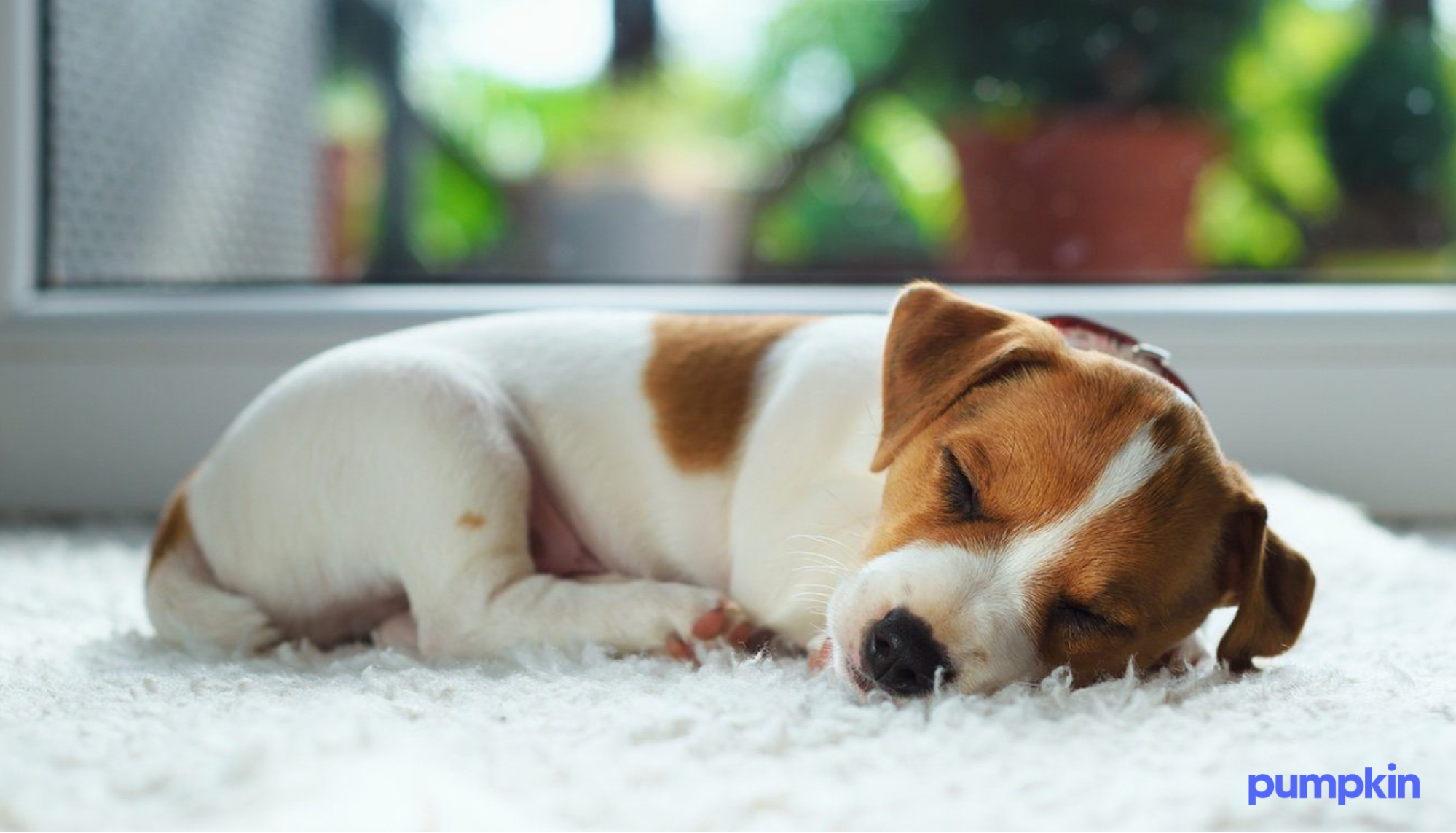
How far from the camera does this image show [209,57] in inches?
133

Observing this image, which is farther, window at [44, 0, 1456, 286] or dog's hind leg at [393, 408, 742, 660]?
window at [44, 0, 1456, 286]

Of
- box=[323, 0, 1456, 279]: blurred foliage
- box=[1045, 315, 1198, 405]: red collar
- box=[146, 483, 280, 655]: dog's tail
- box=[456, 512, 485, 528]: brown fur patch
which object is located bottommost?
box=[146, 483, 280, 655]: dog's tail

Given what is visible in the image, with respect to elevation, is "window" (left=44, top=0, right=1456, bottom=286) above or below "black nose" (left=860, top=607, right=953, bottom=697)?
above

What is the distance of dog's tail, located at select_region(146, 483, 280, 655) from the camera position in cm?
171

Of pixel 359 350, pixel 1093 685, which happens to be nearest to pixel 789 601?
pixel 1093 685

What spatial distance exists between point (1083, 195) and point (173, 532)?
8.25ft

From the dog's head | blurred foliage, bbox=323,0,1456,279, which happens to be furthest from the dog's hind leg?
blurred foliage, bbox=323,0,1456,279

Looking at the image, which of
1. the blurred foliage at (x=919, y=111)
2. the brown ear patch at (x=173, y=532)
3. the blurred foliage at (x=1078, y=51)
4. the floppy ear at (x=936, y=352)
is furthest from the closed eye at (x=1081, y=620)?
the blurred foliage at (x=1078, y=51)

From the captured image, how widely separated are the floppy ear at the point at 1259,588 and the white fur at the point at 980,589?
0.45ft

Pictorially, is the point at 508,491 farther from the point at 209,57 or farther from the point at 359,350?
the point at 209,57

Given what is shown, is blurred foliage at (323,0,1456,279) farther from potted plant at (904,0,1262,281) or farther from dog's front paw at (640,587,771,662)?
dog's front paw at (640,587,771,662)

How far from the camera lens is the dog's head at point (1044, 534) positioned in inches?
51.3

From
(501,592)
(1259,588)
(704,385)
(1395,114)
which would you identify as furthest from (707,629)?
(1395,114)

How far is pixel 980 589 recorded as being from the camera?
4.29ft
